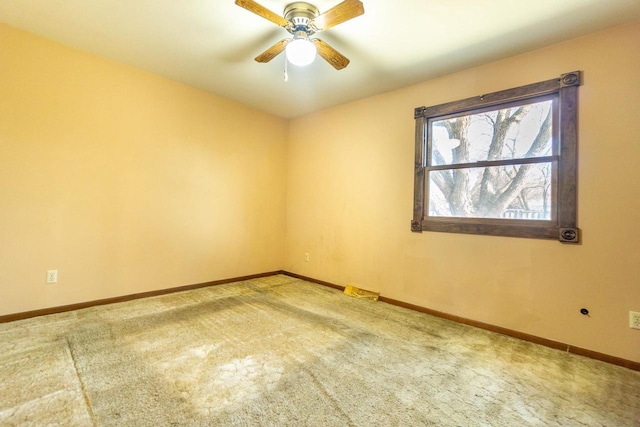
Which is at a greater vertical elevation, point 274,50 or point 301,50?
point 274,50

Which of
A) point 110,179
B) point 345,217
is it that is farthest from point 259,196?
point 110,179

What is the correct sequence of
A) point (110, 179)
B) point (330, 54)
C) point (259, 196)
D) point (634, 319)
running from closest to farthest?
point (634, 319)
point (330, 54)
point (110, 179)
point (259, 196)

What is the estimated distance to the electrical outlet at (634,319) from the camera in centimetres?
202

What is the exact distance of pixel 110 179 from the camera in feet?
9.66

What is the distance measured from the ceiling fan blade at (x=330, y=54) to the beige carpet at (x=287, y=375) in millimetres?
2291

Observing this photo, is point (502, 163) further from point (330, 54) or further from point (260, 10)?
point (260, 10)

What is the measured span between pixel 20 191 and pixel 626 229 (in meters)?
4.87

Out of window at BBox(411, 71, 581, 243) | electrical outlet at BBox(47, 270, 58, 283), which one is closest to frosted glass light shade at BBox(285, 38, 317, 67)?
window at BBox(411, 71, 581, 243)

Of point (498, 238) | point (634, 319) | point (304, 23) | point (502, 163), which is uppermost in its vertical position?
point (304, 23)

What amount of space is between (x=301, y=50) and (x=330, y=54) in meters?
0.33

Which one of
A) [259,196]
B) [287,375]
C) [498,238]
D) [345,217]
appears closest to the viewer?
[287,375]

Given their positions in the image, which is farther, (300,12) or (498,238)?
(498,238)

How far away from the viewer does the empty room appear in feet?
5.54

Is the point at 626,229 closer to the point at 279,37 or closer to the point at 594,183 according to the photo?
the point at 594,183
